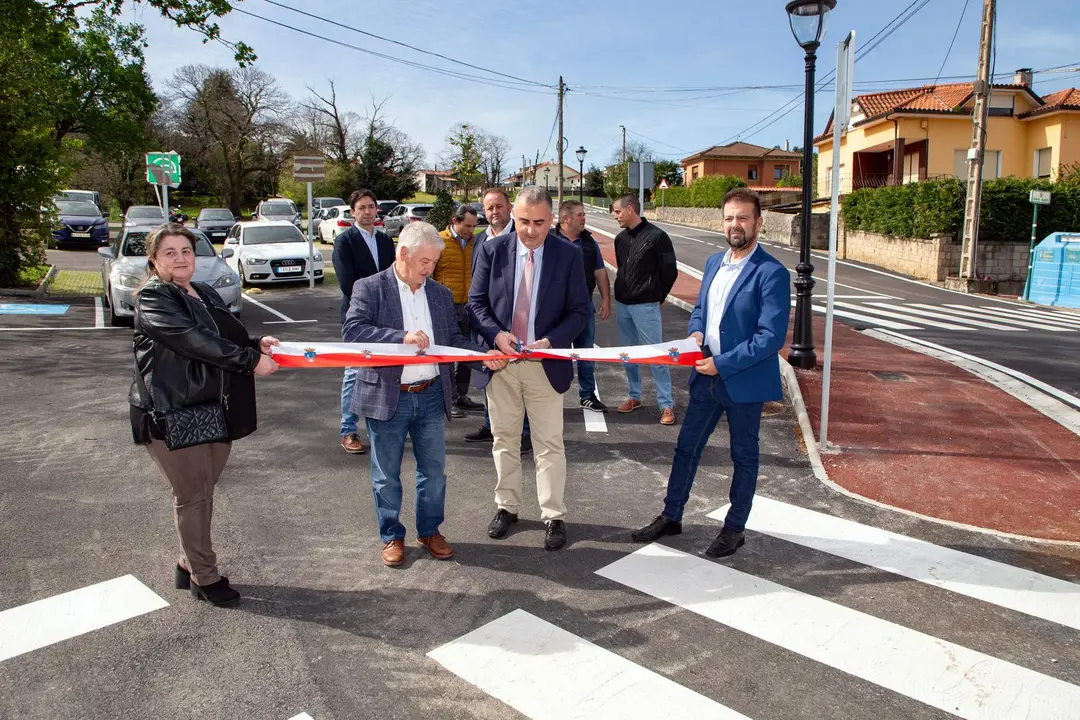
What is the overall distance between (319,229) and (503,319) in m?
31.0

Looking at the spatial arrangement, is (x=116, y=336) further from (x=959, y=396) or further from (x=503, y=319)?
(x=959, y=396)

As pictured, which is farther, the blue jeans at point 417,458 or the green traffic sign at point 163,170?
the green traffic sign at point 163,170

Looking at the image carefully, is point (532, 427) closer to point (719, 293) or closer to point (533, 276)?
point (533, 276)

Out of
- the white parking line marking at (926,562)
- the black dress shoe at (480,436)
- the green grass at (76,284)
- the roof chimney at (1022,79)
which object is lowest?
the white parking line marking at (926,562)

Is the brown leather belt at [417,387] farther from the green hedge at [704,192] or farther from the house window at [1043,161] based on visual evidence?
the green hedge at [704,192]

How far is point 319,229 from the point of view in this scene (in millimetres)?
33875

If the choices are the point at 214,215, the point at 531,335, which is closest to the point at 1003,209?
the point at 531,335

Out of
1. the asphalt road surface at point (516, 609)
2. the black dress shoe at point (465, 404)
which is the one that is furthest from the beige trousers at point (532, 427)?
the black dress shoe at point (465, 404)

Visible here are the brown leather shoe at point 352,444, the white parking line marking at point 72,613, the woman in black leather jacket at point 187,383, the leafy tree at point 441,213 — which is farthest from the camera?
the leafy tree at point 441,213

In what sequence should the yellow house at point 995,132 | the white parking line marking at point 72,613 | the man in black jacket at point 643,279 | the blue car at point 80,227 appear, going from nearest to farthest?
the white parking line marking at point 72,613, the man in black jacket at point 643,279, the blue car at point 80,227, the yellow house at point 995,132

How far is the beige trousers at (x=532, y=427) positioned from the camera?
4.77 meters

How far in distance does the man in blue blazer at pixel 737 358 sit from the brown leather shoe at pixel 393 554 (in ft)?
4.69

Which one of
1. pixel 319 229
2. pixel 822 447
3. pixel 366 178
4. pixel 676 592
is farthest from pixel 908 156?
pixel 676 592

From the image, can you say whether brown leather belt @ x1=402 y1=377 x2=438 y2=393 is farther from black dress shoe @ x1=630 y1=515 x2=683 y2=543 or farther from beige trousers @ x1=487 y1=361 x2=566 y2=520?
black dress shoe @ x1=630 y1=515 x2=683 y2=543
